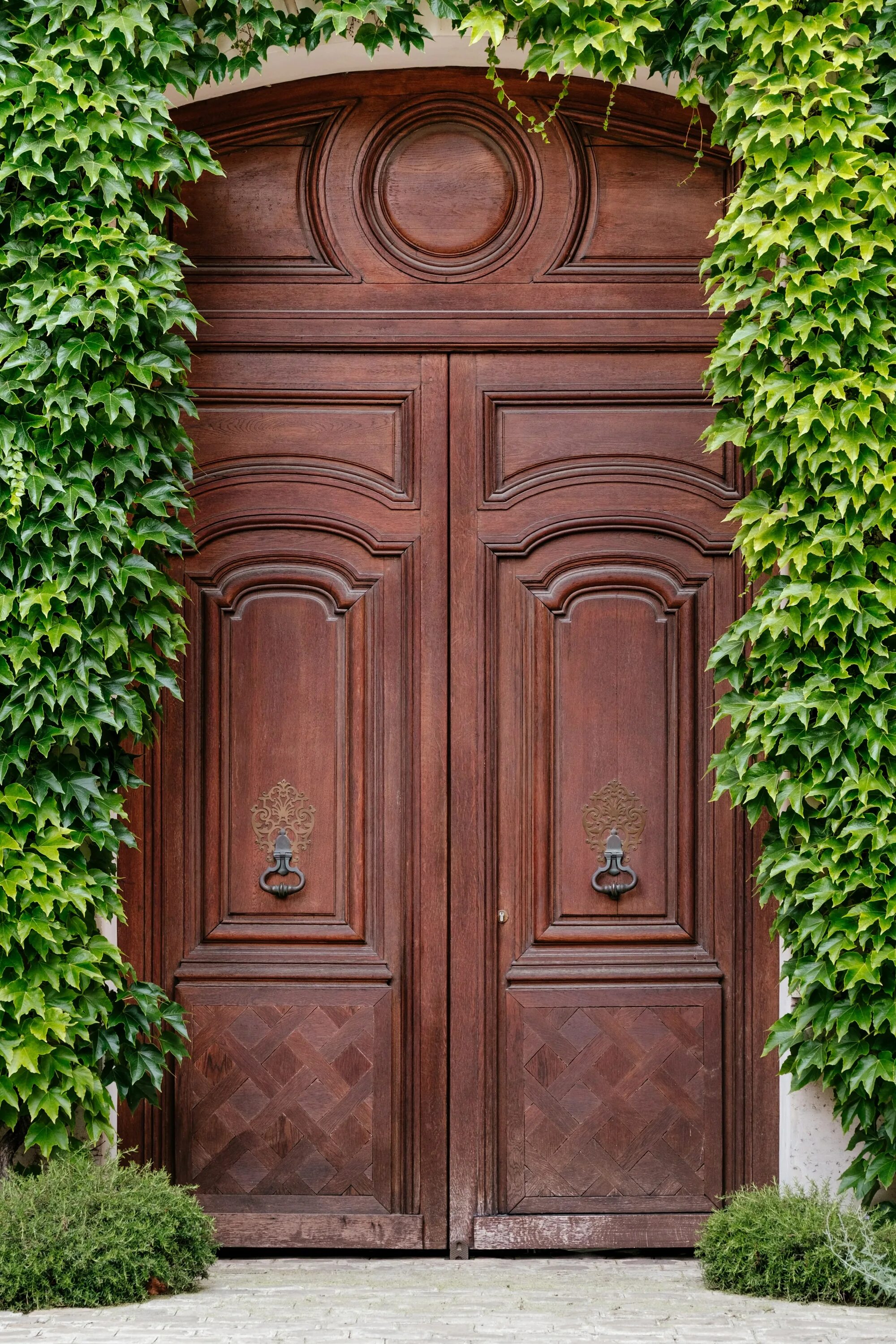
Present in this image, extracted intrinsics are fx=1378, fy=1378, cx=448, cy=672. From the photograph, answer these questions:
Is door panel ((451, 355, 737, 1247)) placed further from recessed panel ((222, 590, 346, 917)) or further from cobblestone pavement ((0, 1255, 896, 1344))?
recessed panel ((222, 590, 346, 917))

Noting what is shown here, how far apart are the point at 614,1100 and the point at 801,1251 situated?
2.94 feet

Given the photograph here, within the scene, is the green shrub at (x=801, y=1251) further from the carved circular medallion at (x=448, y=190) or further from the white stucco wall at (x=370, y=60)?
the white stucco wall at (x=370, y=60)

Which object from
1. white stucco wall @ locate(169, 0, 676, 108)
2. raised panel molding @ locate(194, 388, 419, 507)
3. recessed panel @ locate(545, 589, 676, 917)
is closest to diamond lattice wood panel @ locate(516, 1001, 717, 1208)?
recessed panel @ locate(545, 589, 676, 917)

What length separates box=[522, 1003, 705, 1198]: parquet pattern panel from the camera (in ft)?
15.7

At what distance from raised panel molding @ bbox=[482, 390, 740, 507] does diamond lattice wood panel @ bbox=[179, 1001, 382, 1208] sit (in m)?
1.98

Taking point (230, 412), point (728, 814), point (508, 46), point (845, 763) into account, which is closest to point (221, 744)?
point (230, 412)

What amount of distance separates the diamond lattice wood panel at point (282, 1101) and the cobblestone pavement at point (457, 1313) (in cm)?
28

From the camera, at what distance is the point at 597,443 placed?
4.96 metres

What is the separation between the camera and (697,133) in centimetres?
497

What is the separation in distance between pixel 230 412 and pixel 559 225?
1366mm

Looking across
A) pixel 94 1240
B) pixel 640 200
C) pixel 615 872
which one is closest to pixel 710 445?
pixel 640 200

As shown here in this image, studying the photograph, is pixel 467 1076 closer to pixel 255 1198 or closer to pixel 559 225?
pixel 255 1198

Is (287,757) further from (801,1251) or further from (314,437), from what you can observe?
(801,1251)

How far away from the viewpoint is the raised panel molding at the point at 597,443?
16.2ft
